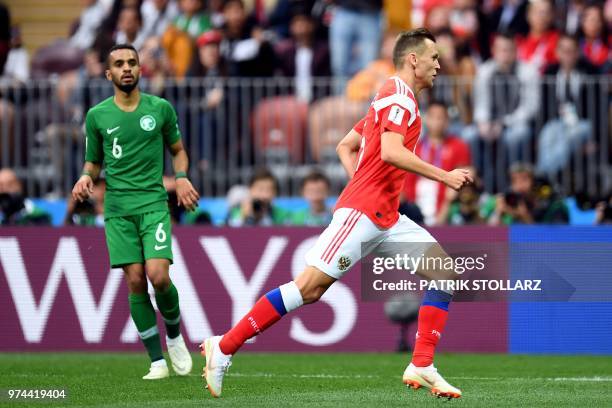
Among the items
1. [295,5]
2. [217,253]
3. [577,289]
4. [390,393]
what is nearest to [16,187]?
[217,253]

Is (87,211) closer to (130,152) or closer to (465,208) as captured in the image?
(465,208)

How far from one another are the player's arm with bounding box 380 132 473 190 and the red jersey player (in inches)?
0.4

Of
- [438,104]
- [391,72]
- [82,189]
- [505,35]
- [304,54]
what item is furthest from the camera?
[304,54]

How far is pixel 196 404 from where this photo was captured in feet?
28.8

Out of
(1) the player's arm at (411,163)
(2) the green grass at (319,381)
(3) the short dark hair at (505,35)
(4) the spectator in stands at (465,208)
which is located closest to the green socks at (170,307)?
(2) the green grass at (319,381)

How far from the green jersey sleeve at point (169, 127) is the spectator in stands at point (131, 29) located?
792cm

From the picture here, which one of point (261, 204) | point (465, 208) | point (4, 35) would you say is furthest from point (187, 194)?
point (4, 35)

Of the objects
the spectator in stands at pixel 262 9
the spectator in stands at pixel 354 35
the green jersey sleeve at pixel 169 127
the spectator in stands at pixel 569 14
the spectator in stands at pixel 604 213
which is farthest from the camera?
the spectator in stands at pixel 262 9

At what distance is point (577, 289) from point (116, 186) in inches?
208

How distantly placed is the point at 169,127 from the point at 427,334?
298 cm

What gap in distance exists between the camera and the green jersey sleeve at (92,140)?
10758mm

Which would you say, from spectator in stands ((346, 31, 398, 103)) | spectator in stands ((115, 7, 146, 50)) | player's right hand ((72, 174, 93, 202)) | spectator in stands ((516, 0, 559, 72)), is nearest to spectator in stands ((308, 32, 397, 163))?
spectator in stands ((346, 31, 398, 103))

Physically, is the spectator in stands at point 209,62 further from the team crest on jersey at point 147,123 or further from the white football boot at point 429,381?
the white football boot at point 429,381

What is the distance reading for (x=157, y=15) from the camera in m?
19.2
